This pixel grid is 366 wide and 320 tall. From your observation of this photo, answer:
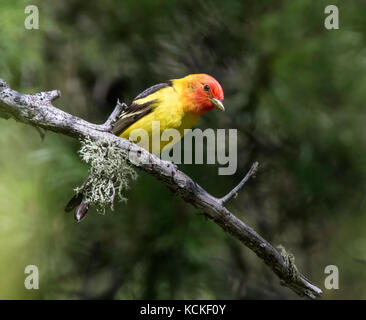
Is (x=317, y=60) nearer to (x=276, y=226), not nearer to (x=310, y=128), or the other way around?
(x=310, y=128)

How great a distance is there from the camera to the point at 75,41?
6.05 metres

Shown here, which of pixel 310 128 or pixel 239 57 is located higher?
pixel 239 57

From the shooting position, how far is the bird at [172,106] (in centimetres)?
395

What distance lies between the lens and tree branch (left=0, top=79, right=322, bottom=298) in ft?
10.1

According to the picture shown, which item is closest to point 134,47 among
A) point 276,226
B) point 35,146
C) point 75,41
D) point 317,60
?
point 75,41

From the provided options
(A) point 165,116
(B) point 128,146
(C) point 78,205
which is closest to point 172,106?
(A) point 165,116

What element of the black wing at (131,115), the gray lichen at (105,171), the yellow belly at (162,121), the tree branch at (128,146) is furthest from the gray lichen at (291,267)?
the black wing at (131,115)

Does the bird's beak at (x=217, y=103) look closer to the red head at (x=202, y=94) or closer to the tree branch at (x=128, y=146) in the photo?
the red head at (x=202, y=94)

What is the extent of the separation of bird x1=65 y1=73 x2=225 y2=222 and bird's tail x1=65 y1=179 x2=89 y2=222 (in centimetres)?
61

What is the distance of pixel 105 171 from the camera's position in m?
3.24

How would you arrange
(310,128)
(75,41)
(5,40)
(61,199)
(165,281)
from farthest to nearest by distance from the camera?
(75,41)
(310,128)
(165,281)
(61,199)
(5,40)
